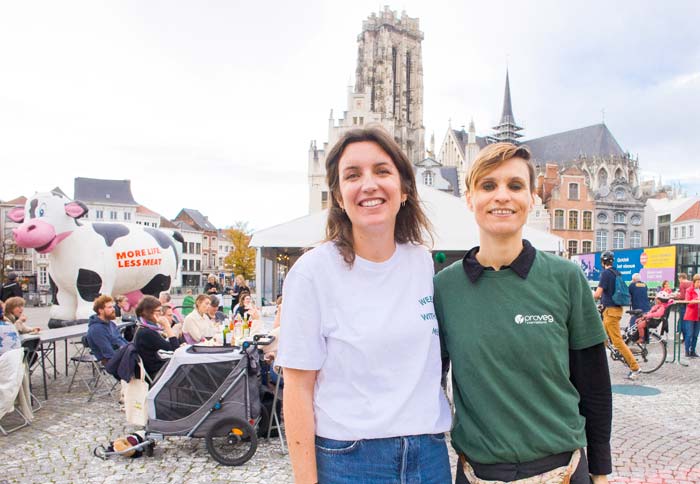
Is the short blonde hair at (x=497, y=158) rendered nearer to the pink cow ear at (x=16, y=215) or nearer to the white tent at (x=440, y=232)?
the white tent at (x=440, y=232)

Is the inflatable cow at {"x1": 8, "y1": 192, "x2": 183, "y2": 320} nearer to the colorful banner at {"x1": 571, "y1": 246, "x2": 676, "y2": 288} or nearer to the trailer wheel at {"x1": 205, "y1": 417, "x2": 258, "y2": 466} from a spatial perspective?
the trailer wheel at {"x1": 205, "y1": 417, "x2": 258, "y2": 466}

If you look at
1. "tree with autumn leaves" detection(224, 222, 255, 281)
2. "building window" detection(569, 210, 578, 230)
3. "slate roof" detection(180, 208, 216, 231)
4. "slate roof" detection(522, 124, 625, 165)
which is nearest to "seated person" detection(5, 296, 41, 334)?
"tree with autumn leaves" detection(224, 222, 255, 281)

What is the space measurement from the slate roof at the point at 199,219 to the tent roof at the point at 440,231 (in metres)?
59.9

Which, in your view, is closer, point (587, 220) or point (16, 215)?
point (16, 215)

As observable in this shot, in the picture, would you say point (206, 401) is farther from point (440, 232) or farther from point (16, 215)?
point (16, 215)

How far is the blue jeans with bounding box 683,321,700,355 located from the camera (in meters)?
9.39

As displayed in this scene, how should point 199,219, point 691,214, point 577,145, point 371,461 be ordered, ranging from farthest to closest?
point 199,219 → point 577,145 → point 691,214 → point 371,461

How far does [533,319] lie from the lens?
4.87 feet

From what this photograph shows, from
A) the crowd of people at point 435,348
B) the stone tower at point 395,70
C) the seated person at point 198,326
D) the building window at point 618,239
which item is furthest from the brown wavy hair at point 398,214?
the stone tower at point 395,70

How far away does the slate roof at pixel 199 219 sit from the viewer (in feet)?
224

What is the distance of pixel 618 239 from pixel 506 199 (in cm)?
4631

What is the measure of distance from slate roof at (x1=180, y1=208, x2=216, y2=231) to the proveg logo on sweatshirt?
69.5 m

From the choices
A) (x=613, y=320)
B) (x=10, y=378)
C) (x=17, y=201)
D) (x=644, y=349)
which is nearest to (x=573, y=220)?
(x=644, y=349)

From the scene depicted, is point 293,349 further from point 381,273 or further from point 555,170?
point 555,170
